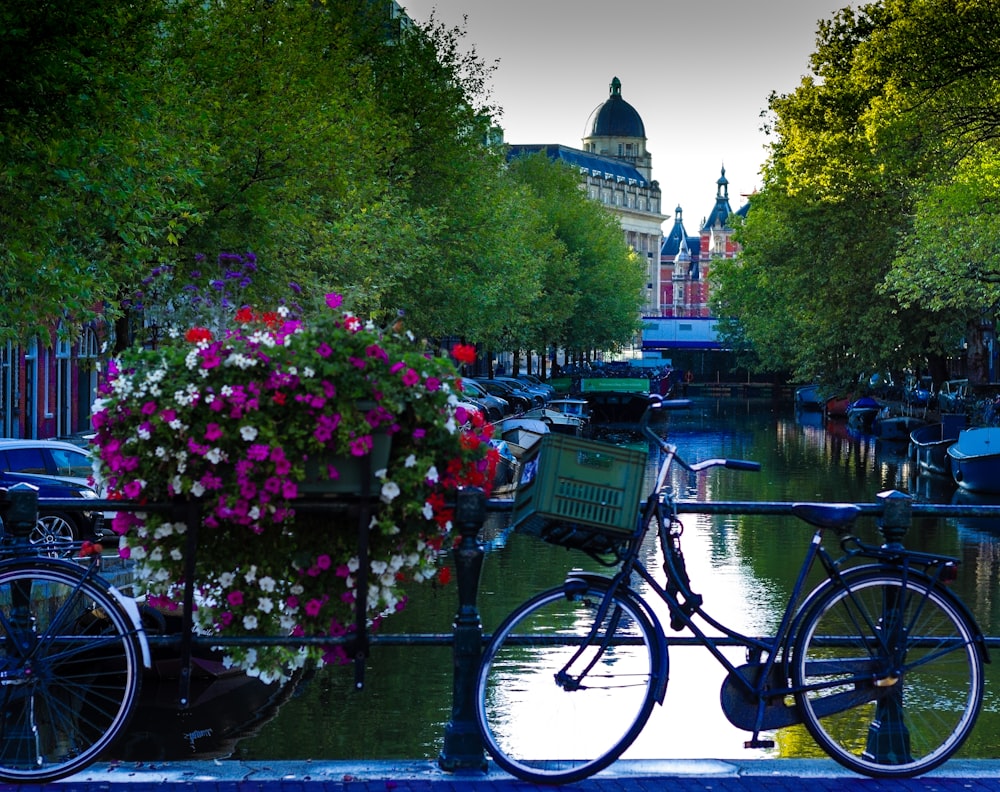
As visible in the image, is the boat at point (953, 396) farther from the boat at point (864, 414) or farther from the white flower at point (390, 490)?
the white flower at point (390, 490)

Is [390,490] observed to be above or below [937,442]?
above

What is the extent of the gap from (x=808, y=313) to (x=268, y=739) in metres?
37.8

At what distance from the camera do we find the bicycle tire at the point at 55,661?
6.09 metres

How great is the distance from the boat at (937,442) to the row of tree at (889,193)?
9.72 feet

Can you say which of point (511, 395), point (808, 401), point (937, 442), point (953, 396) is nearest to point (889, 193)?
point (937, 442)

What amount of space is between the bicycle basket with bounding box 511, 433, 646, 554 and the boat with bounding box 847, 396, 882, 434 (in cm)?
6187

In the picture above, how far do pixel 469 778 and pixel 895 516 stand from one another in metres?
1.98

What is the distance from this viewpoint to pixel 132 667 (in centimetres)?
612

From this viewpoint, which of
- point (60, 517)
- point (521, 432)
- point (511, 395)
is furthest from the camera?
point (511, 395)

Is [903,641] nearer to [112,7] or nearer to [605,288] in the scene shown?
[112,7]

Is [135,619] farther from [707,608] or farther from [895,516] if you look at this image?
[707,608]

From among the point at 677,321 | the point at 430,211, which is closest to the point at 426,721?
the point at 430,211

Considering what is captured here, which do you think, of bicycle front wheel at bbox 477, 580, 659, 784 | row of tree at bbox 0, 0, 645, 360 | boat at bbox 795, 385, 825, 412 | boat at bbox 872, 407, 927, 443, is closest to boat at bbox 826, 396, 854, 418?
boat at bbox 795, 385, 825, 412

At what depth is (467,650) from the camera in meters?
6.39
